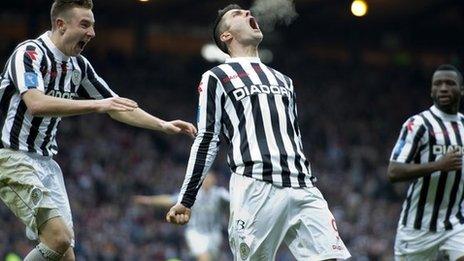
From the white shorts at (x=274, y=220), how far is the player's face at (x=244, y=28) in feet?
3.32

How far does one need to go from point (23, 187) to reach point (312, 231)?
1.98 meters

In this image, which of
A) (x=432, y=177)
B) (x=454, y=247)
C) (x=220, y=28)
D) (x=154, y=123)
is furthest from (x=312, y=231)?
(x=432, y=177)

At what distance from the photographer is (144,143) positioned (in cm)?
2425

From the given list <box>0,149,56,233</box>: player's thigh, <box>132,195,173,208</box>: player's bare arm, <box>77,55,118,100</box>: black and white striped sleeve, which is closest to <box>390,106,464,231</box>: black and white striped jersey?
<box>77,55,118,100</box>: black and white striped sleeve

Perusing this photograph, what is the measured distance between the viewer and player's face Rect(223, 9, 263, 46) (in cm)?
672

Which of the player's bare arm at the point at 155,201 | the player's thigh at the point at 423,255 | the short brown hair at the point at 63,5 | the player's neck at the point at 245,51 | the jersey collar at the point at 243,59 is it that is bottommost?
the player's bare arm at the point at 155,201

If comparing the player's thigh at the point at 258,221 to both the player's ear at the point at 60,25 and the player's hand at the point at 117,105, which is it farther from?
the player's ear at the point at 60,25

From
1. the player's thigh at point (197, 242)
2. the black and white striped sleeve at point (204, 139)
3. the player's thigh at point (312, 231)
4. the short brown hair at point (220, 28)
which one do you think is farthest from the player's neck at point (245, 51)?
the player's thigh at point (197, 242)

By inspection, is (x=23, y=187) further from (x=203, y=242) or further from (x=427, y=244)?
(x=203, y=242)

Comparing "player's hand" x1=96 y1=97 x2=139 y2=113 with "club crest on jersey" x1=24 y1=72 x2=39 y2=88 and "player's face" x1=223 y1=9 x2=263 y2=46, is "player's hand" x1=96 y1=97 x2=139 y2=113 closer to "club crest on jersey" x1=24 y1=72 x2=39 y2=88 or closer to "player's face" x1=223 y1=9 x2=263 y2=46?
"club crest on jersey" x1=24 y1=72 x2=39 y2=88

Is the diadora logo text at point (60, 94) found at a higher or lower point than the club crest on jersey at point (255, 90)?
lower

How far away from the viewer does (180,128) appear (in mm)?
6758

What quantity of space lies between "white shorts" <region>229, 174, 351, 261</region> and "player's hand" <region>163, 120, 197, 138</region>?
23.9 inches

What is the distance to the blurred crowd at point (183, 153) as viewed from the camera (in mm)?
20266
